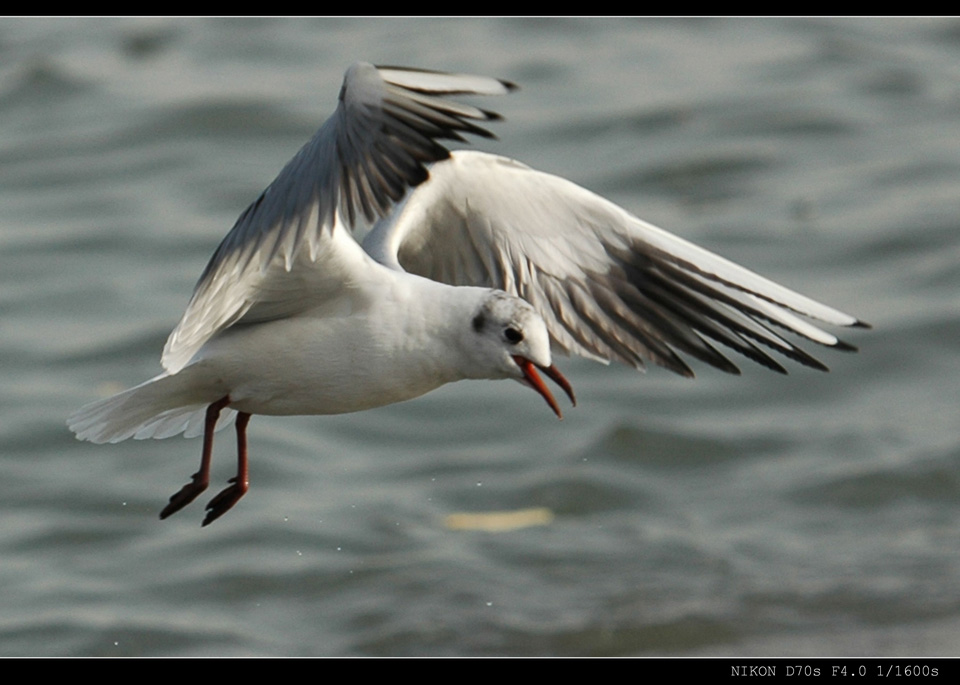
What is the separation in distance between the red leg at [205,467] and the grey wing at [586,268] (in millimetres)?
901

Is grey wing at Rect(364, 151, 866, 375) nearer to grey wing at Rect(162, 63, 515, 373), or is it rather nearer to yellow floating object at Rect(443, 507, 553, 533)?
grey wing at Rect(162, 63, 515, 373)

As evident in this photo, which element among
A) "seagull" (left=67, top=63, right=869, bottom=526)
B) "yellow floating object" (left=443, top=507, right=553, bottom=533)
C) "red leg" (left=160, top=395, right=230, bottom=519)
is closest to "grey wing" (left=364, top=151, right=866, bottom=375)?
"seagull" (left=67, top=63, right=869, bottom=526)

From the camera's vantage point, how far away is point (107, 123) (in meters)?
14.4

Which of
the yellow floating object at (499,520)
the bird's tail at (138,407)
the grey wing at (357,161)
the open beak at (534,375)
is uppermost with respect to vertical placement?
the grey wing at (357,161)

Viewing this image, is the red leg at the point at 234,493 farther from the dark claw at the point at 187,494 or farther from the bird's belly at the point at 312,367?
the bird's belly at the point at 312,367

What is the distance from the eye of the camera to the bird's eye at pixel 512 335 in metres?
5.11

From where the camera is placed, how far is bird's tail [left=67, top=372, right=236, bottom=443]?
529cm

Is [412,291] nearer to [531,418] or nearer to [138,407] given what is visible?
[138,407]

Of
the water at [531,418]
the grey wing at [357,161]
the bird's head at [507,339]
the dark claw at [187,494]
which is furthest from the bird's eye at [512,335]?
the water at [531,418]

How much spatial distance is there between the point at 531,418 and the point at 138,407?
5.64 m

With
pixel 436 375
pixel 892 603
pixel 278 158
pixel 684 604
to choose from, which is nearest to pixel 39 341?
pixel 278 158

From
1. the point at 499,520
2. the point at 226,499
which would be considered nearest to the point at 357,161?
the point at 226,499

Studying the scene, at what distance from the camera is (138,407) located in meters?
5.43

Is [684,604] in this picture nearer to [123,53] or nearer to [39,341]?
[39,341]
